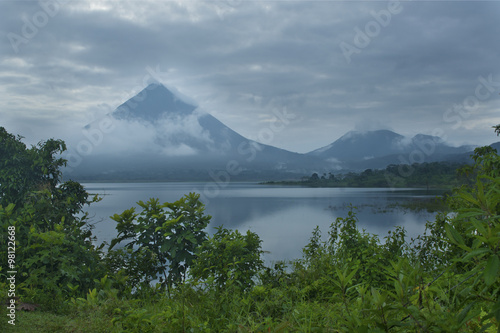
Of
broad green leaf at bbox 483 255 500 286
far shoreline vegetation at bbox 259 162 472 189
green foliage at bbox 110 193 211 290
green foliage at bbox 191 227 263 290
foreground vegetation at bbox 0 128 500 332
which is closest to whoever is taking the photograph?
broad green leaf at bbox 483 255 500 286

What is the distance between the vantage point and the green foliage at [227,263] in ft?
12.3

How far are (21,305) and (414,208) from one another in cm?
2182

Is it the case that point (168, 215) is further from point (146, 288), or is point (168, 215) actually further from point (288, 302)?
point (288, 302)

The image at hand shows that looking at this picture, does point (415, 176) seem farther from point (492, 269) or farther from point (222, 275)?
point (492, 269)

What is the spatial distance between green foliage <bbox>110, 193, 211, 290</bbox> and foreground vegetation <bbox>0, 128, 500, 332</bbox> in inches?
0.7

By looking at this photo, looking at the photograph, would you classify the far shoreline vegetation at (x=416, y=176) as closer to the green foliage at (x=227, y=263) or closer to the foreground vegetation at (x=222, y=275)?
the foreground vegetation at (x=222, y=275)

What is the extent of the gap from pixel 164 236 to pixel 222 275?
1523 mm

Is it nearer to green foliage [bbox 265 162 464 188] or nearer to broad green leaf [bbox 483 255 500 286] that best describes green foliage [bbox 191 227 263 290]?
broad green leaf [bbox 483 255 500 286]

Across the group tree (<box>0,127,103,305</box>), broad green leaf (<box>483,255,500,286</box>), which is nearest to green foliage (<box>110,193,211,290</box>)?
tree (<box>0,127,103,305</box>)

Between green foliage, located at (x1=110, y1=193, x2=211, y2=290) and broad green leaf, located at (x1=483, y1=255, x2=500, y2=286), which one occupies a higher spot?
broad green leaf, located at (x1=483, y1=255, x2=500, y2=286)

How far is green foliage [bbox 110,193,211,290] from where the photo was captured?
16.4 feet

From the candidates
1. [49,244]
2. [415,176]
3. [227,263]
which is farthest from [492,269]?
[415,176]

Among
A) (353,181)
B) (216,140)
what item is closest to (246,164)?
(216,140)

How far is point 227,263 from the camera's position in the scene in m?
3.81
